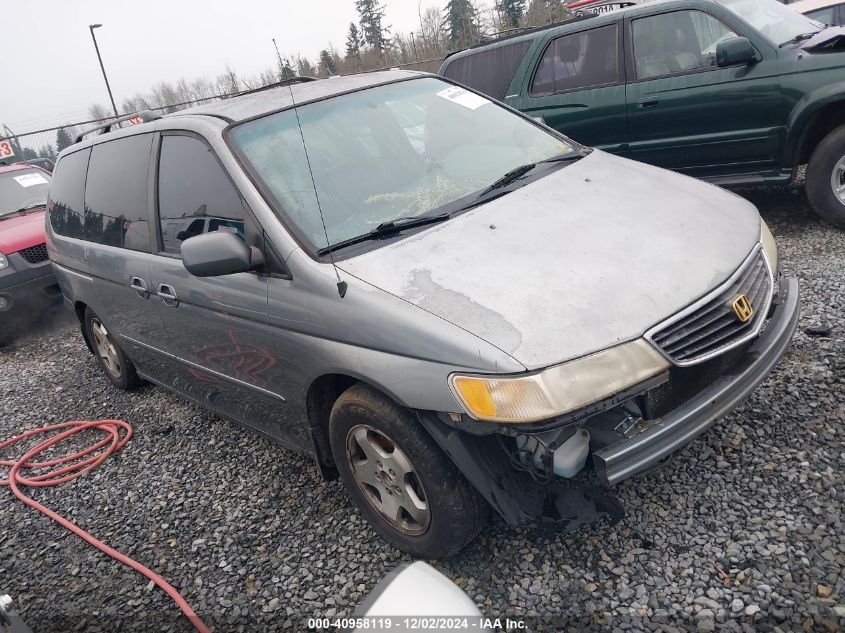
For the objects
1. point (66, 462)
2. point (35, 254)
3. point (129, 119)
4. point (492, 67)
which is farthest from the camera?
point (35, 254)

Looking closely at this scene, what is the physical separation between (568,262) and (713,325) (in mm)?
540

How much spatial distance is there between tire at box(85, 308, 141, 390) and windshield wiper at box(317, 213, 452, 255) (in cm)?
264

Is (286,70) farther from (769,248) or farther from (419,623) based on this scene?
(419,623)

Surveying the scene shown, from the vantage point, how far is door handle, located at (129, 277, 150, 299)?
11.3 feet

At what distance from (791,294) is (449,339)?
161 centimetres

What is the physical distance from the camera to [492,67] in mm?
6516

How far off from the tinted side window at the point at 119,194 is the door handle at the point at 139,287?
18 cm

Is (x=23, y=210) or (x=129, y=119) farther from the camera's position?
(x=23, y=210)

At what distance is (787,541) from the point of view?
219cm

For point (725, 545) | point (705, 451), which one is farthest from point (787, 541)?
point (705, 451)

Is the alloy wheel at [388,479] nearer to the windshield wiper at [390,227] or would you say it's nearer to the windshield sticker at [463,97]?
the windshield wiper at [390,227]

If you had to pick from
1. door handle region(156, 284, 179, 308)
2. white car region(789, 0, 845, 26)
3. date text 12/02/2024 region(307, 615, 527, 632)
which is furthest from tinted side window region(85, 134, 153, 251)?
white car region(789, 0, 845, 26)

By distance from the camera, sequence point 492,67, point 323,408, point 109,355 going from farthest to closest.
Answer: point 492,67, point 109,355, point 323,408

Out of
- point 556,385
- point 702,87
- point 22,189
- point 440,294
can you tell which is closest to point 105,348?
point 440,294
